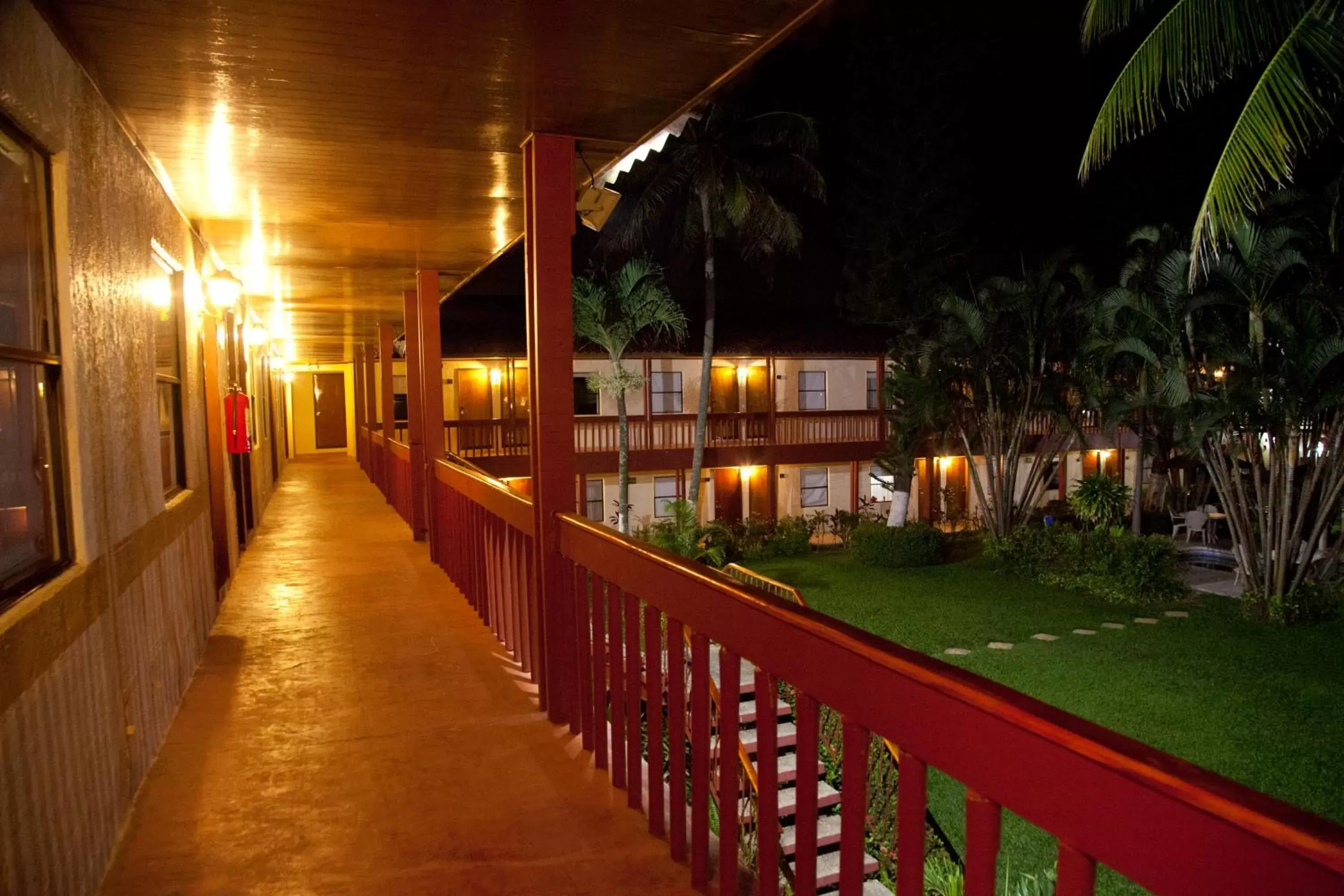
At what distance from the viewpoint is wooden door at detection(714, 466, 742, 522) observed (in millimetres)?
23562

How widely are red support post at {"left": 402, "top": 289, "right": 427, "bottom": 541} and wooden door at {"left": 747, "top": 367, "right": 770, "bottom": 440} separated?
544 inches

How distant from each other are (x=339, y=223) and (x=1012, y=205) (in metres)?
27.0

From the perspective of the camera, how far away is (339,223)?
245 inches

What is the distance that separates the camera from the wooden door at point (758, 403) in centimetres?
2303

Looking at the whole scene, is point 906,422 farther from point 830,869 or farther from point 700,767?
point 700,767

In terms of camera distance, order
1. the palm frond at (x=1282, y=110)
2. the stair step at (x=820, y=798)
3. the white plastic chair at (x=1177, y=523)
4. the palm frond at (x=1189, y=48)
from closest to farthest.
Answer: the palm frond at (x=1282, y=110)
the palm frond at (x=1189, y=48)
the stair step at (x=820, y=798)
the white plastic chair at (x=1177, y=523)

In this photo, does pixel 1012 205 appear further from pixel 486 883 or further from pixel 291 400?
pixel 486 883

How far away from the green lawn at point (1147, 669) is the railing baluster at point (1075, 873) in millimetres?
5990

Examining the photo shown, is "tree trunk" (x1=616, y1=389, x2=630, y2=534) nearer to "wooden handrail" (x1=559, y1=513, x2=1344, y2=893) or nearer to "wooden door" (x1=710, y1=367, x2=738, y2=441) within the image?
"wooden door" (x1=710, y1=367, x2=738, y2=441)

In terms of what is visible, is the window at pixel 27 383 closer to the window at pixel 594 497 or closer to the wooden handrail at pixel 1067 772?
the wooden handrail at pixel 1067 772

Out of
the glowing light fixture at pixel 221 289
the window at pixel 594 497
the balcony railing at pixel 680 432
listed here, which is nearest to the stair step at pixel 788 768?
the glowing light fixture at pixel 221 289

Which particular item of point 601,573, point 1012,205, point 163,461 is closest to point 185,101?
point 163,461

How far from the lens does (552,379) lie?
3961 millimetres

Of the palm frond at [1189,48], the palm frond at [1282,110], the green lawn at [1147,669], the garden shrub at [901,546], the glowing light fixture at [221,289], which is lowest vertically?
the green lawn at [1147,669]
